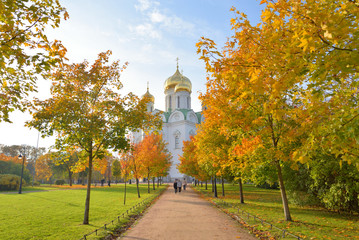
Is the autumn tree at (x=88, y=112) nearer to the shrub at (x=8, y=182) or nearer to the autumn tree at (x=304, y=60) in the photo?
the autumn tree at (x=304, y=60)

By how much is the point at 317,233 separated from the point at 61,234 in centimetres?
864

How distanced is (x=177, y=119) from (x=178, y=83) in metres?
9.69

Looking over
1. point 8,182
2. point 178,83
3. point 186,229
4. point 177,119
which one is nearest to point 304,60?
point 186,229

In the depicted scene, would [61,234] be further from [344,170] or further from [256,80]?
[344,170]

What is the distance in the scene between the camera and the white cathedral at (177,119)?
53.6m

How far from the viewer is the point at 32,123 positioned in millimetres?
8758

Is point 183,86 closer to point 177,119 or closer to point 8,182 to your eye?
point 177,119

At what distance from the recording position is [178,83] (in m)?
58.3

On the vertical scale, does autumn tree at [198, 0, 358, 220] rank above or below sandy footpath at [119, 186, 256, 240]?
above

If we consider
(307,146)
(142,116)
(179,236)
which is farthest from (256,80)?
(142,116)

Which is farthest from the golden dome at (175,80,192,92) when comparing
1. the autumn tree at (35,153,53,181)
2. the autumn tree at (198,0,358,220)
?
the autumn tree at (198,0,358,220)

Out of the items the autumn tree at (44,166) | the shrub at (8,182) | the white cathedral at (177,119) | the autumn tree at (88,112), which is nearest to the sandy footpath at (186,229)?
the autumn tree at (88,112)

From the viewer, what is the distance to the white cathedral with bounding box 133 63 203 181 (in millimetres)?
53594

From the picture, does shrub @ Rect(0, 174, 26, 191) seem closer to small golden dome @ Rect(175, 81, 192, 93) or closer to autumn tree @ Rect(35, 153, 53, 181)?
autumn tree @ Rect(35, 153, 53, 181)
